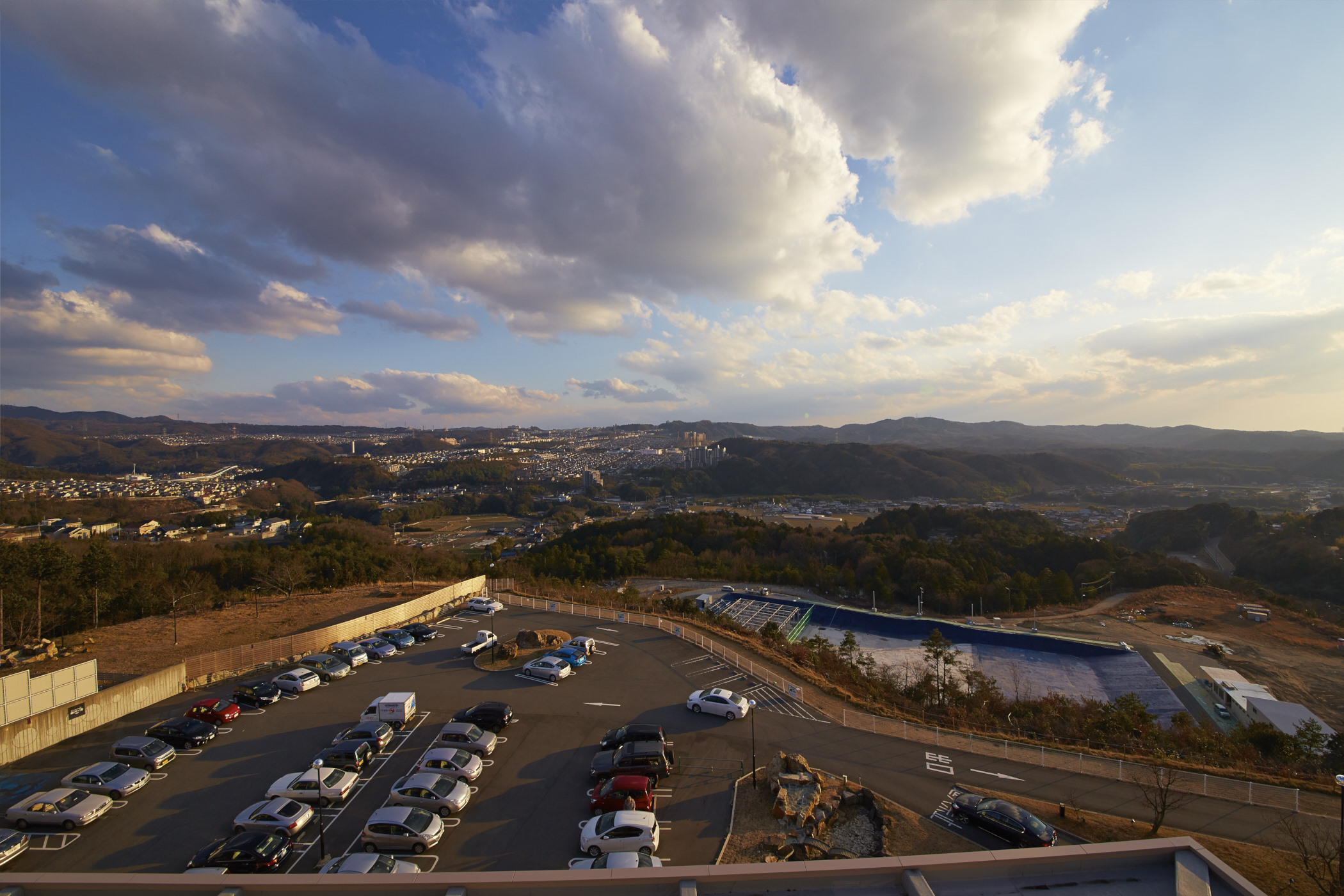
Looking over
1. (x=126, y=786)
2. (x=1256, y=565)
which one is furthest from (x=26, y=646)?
(x=1256, y=565)

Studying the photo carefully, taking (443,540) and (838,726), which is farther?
(443,540)

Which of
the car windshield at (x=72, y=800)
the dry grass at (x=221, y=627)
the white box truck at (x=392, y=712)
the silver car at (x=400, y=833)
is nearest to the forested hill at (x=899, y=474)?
the dry grass at (x=221, y=627)

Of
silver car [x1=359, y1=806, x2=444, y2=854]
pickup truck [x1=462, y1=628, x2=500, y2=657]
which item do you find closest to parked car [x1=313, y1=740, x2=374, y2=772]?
Answer: silver car [x1=359, y1=806, x2=444, y2=854]

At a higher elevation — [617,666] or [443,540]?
[617,666]

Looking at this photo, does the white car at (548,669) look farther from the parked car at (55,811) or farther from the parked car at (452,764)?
the parked car at (55,811)

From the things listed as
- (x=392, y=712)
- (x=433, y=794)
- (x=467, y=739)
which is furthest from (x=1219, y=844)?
(x=392, y=712)

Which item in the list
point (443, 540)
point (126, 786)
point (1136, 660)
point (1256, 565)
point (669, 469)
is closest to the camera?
point (126, 786)

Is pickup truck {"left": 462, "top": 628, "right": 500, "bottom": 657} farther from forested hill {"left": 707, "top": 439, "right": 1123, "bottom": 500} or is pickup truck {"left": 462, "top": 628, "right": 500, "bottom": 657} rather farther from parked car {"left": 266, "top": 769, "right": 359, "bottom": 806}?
forested hill {"left": 707, "top": 439, "right": 1123, "bottom": 500}

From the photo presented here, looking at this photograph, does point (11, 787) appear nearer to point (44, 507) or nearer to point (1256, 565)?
point (44, 507)

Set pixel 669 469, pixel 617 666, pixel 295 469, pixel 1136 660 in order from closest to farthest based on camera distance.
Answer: pixel 617 666 → pixel 1136 660 → pixel 295 469 → pixel 669 469
